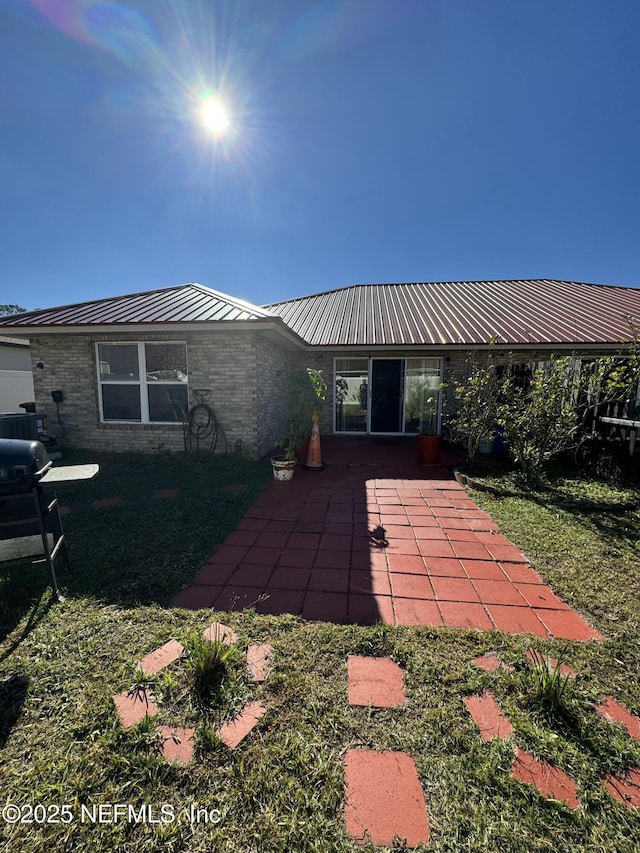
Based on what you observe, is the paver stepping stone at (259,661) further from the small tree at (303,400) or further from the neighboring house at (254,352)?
the neighboring house at (254,352)

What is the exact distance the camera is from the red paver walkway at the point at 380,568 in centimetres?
257

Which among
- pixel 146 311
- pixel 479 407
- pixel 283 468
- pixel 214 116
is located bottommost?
pixel 283 468

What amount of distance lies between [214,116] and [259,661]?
7.55 meters

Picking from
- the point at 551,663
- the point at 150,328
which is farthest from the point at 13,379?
the point at 551,663

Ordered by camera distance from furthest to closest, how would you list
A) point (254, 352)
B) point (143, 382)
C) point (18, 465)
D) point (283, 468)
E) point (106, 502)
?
1. point (143, 382)
2. point (254, 352)
3. point (283, 468)
4. point (106, 502)
5. point (18, 465)

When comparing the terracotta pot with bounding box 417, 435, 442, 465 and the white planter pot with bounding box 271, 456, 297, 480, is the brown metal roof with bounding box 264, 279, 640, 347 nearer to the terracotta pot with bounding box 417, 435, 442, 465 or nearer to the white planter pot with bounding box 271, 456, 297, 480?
the terracotta pot with bounding box 417, 435, 442, 465

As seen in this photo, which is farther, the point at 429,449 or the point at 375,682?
the point at 429,449

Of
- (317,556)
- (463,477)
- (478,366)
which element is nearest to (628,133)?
(478,366)

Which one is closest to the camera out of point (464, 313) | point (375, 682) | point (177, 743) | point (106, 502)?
point (177, 743)

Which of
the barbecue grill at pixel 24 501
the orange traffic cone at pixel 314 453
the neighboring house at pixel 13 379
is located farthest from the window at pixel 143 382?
the neighboring house at pixel 13 379

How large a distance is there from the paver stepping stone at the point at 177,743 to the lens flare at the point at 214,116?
766 cm

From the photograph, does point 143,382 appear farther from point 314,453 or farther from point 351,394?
point 351,394

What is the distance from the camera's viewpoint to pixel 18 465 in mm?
2598

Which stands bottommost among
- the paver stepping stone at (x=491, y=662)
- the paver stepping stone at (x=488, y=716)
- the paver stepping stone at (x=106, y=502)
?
the paver stepping stone at (x=106, y=502)
